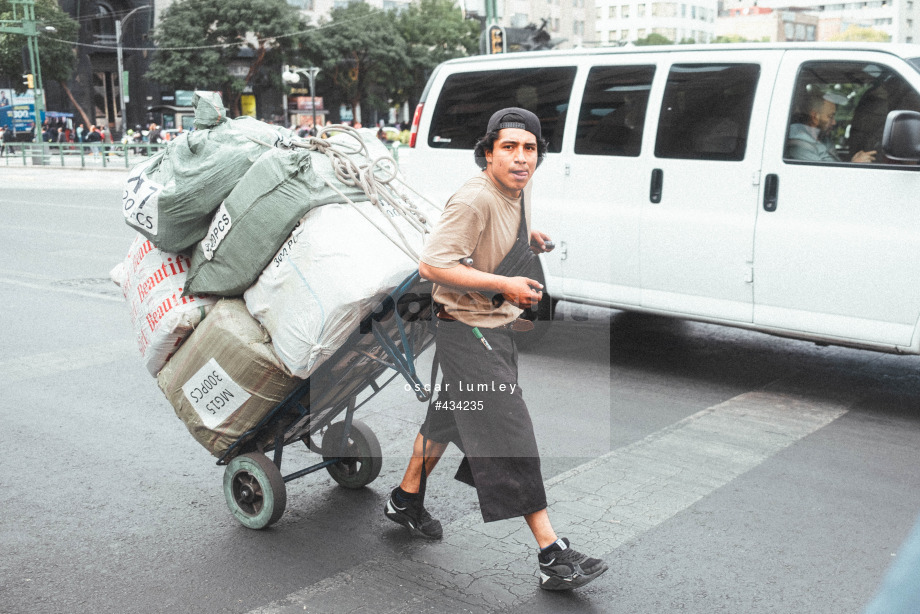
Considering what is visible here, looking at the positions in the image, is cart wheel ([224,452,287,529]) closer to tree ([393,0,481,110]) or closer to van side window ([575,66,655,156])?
van side window ([575,66,655,156])

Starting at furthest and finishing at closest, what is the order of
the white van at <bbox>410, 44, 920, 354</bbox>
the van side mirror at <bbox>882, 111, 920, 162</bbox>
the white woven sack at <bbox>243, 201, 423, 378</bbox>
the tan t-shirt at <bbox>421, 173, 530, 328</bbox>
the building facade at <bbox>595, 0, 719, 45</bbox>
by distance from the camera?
the building facade at <bbox>595, 0, 719, 45</bbox> → the white van at <bbox>410, 44, 920, 354</bbox> → the van side mirror at <bbox>882, 111, 920, 162</bbox> → the white woven sack at <bbox>243, 201, 423, 378</bbox> → the tan t-shirt at <bbox>421, 173, 530, 328</bbox>

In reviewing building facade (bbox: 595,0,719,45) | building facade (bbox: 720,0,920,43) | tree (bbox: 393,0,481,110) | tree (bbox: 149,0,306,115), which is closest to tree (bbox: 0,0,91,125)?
tree (bbox: 149,0,306,115)

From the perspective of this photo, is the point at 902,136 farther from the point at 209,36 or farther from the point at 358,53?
the point at 358,53

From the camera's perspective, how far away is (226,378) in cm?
395

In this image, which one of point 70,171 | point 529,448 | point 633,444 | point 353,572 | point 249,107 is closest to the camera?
point 529,448

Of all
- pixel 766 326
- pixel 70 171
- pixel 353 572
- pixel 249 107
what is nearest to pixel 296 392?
pixel 353 572

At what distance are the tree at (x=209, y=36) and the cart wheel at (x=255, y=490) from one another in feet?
171

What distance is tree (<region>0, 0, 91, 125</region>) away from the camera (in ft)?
165

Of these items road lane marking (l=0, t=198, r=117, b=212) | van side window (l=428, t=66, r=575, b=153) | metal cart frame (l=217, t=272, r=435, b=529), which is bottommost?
road lane marking (l=0, t=198, r=117, b=212)

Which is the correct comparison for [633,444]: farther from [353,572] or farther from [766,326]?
[353,572]

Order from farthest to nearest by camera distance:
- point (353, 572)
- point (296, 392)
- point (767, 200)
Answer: point (767, 200), point (296, 392), point (353, 572)

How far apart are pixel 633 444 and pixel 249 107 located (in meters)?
57.9

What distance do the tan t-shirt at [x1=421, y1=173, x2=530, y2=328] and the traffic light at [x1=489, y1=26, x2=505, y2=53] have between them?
1285 cm

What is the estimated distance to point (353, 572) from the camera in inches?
145
